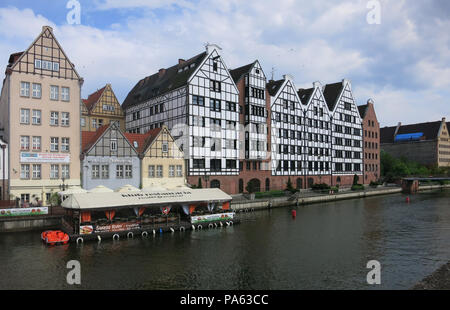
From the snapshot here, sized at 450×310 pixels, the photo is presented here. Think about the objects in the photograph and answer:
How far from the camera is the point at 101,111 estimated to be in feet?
222

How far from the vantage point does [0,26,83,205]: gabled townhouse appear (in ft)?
132

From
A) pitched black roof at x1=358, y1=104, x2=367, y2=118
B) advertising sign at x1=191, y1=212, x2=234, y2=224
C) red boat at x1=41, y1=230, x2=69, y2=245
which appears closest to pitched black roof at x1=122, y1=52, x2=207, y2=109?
advertising sign at x1=191, y1=212, x2=234, y2=224

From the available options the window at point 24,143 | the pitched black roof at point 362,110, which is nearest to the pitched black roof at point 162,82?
the window at point 24,143

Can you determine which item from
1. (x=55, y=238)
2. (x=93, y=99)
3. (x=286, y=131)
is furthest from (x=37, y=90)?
(x=286, y=131)

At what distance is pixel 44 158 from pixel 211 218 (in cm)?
1979

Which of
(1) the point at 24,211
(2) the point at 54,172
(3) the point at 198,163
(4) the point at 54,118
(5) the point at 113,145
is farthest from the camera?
(3) the point at 198,163

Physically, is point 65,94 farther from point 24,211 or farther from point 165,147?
point 24,211

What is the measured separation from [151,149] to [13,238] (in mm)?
21423

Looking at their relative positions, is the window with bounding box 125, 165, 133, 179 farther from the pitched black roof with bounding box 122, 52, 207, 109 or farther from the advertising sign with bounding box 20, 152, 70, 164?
the pitched black roof with bounding box 122, 52, 207, 109

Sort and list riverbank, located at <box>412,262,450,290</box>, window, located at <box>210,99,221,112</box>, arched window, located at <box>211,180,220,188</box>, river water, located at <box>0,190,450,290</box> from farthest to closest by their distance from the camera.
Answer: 1. window, located at <box>210,99,221,112</box>
2. arched window, located at <box>211,180,220,188</box>
3. river water, located at <box>0,190,450,290</box>
4. riverbank, located at <box>412,262,450,290</box>

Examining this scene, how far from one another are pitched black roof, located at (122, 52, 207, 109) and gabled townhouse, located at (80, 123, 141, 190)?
45.6ft

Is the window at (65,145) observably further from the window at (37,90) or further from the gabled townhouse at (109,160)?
the window at (37,90)

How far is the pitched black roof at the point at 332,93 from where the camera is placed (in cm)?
8536
